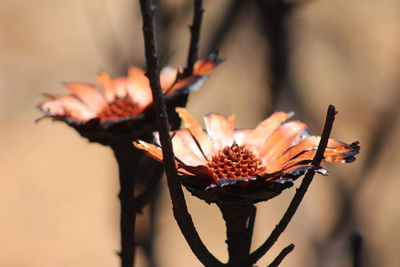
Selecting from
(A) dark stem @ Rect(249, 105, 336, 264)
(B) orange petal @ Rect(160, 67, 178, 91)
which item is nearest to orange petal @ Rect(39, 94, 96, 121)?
(B) orange petal @ Rect(160, 67, 178, 91)

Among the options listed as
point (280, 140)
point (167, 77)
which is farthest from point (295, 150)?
point (167, 77)

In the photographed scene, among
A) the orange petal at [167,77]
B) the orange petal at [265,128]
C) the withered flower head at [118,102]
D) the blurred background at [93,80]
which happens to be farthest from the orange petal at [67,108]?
the blurred background at [93,80]

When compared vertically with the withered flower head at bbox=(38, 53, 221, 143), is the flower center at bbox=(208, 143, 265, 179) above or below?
below

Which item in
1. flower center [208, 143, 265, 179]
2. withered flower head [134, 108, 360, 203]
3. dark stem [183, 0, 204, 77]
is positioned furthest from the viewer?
dark stem [183, 0, 204, 77]

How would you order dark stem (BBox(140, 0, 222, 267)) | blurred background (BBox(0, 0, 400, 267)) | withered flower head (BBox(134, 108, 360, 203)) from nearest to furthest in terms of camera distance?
dark stem (BBox(140, 0, 222, 267)) → withered flower head (BBox(134, 108, 360, 203)) → blurred background (BBox(0, 0, 400, 267))

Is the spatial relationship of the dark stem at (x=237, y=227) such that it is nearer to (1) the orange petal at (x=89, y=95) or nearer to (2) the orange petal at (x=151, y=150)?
(2) the orange petal at (x=151, y=150)

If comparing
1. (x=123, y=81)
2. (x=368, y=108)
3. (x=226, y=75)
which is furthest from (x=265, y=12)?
(x=226, y=75)

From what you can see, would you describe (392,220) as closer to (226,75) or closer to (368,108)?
(368,108)

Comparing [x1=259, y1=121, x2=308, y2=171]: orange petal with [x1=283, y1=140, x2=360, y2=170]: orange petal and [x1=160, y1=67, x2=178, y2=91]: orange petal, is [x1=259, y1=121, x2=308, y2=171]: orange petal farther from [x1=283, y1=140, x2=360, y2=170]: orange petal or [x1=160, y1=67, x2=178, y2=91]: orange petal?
[x1=160, y1=67, x2=178, y2=91]: orange petal
